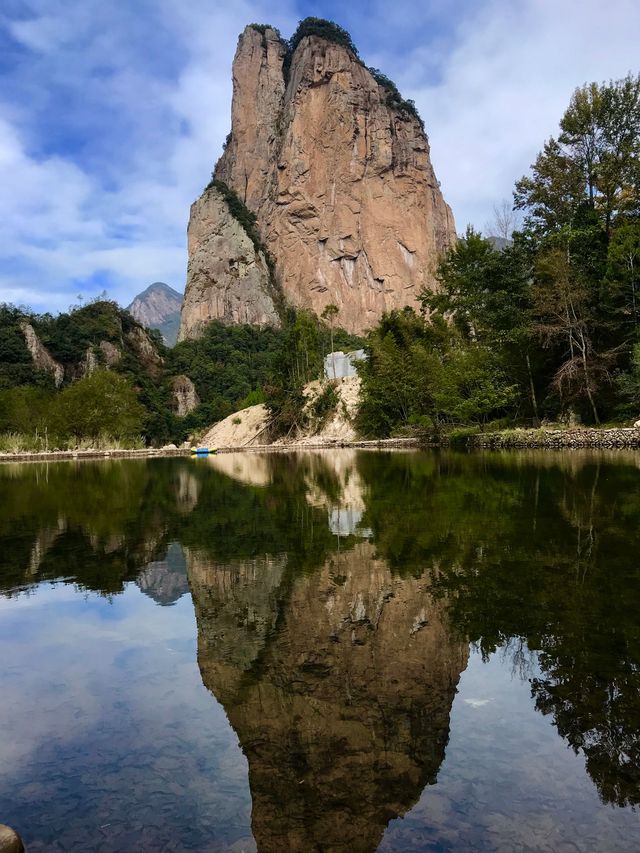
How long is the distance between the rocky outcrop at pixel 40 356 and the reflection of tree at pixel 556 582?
8389cm

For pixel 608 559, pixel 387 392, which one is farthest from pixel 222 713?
pixel 387 392

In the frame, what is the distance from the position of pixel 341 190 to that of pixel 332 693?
445ft

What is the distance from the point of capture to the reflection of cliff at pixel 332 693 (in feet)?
9.82

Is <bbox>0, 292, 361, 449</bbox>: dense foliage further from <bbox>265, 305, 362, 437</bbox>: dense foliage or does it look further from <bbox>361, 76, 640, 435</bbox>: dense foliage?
<bbox>361, 76, 640, 435</bbox>: dense foliage

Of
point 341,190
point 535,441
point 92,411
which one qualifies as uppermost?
point 341,190

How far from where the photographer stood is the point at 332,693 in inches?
159

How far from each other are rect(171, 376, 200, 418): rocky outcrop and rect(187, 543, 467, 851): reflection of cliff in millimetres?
96119

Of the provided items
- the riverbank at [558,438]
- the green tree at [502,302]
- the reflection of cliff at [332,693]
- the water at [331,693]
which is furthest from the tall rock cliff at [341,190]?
the reflection of cliff at [332,693]

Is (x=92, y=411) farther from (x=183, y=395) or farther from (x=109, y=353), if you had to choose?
(x=183, y=395)

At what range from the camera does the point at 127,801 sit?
310cm

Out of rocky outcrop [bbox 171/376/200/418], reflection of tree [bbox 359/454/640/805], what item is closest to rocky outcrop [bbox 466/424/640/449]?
reflection of tree [bbox 359/454/640/805]

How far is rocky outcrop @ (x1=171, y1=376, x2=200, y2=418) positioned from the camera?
10119cm

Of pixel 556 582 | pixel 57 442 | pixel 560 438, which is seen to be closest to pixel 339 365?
pixel 57 442

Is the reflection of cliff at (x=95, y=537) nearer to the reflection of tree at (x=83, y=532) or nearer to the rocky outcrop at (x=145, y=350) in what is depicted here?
the reflection of tree at (x=83, y=532)
